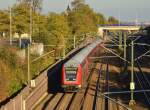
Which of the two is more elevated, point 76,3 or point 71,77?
point 76,3

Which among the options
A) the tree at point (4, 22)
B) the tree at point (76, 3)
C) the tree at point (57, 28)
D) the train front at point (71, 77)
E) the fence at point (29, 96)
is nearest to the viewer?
the fence at point (29, 96)

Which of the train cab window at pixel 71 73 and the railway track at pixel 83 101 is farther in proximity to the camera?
the train cab window at pixel 71 73

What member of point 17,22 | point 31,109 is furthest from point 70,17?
point 31,109

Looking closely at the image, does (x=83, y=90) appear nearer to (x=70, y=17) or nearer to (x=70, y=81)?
(x=70, y=81)

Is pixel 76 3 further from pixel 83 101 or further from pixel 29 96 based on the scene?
pixel 29 96

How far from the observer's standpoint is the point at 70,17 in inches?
4333

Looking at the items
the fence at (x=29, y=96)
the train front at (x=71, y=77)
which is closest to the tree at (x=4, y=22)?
the fence at (x=29, y=96)

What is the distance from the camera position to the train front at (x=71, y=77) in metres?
43.1

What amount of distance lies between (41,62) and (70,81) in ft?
64.7

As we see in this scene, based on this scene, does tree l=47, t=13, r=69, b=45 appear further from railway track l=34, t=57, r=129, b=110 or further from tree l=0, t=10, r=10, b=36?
railway track l=34, t=57, r=129, b=110

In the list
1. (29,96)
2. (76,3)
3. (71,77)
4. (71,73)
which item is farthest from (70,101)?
(76,3)

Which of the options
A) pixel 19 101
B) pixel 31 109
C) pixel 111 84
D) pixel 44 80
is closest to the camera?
pixel 19 101

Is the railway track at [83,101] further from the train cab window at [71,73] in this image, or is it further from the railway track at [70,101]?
the train cab window at [71,73]

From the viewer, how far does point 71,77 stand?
4350 centimetres
